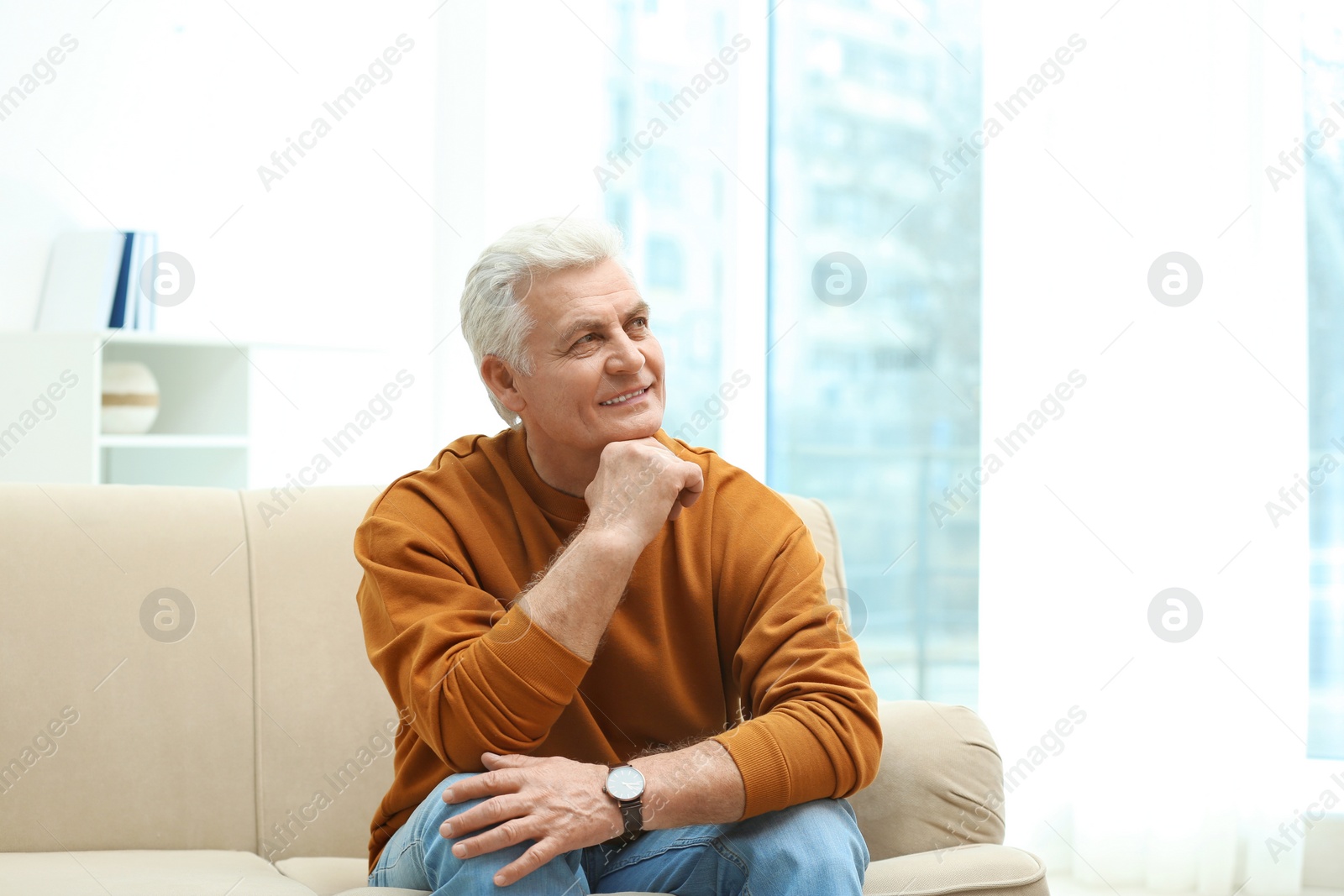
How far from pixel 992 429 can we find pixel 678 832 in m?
1.69

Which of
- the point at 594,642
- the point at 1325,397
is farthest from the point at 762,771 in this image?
the point at 1325,397

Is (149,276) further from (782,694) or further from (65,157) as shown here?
(782,694)

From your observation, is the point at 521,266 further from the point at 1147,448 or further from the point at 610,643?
the point at 1147,448

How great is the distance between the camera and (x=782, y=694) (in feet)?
4.33

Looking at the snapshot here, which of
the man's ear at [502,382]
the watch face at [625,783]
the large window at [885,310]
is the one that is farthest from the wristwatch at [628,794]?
the large window at [885,310]

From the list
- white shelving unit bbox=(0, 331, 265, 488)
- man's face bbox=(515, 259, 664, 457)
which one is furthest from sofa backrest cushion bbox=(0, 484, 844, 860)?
white shelving unit bbox=(0, 331, 265, 488)

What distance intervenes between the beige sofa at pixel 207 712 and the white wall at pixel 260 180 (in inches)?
59.7

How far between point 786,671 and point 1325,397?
1.72 m

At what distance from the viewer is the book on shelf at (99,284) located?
2.83 meters

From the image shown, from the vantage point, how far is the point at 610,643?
4.69 ft

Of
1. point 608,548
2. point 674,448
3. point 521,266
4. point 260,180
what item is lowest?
point 608,548

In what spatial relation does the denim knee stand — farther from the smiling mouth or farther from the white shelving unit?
the white shelving unit

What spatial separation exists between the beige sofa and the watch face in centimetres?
38

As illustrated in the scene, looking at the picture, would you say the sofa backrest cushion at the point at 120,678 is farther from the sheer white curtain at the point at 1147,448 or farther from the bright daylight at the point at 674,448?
the sheer white curtain at the point at 1147,448
